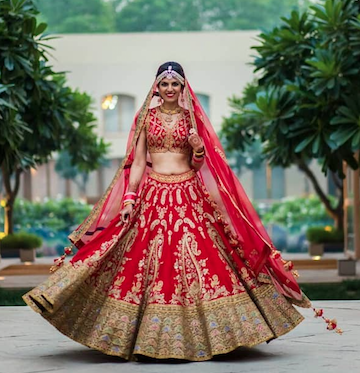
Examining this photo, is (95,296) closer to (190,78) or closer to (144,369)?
(144,369)

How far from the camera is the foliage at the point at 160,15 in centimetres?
5391

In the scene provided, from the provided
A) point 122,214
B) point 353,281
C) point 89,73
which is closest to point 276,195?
point 89,73

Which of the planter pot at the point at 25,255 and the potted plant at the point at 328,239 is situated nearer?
the planter pot at the point at 25,255

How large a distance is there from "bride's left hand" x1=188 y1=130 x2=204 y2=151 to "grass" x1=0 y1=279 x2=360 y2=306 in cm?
478

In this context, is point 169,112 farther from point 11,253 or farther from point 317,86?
point 11,253

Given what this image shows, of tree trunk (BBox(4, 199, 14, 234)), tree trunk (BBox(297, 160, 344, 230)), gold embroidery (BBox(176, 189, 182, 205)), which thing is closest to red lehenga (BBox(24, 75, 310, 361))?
gold embroidery (BBox(176, 189, 182, 205))

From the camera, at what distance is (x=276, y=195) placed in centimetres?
3538

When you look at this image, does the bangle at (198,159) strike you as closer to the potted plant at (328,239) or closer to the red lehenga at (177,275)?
the red lehenga at (177,275)

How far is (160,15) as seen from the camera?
177 feet

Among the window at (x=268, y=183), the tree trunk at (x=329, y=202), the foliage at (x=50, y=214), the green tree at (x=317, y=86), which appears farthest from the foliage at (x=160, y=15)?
the green tree at (x=317, y=86)

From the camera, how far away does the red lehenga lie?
6727 mm

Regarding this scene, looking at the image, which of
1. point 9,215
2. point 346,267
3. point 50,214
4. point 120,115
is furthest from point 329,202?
point 120,115

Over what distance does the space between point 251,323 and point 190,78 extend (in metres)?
28.1

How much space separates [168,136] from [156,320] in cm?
121
